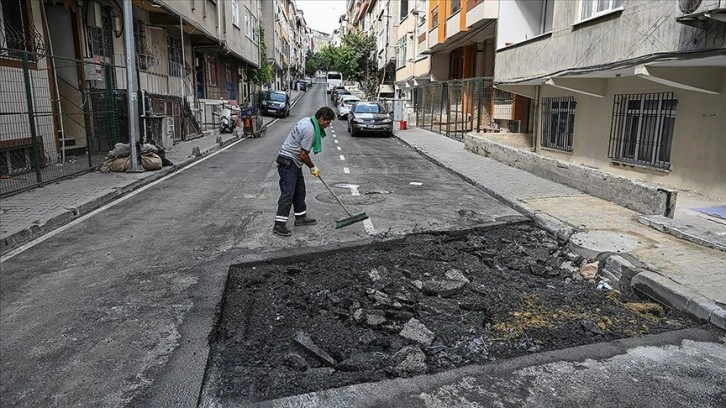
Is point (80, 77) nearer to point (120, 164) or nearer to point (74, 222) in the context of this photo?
point (120, 164)

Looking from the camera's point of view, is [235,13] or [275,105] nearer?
[235,13]

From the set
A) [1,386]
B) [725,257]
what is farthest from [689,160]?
[1,386]

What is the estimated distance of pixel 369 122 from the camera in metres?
24.0

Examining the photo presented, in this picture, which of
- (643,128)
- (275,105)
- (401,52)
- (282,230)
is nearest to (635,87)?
(643,128)

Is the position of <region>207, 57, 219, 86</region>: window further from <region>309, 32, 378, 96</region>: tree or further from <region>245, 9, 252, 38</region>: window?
<region>309, 32, 378, 96</region>: tree

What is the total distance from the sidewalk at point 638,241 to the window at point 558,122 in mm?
3730

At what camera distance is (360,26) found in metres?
79.7

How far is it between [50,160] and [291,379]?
10.9m

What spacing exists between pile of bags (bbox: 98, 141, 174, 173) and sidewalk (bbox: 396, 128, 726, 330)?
24.4 feet

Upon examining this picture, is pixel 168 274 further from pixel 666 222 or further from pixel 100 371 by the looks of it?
pixel 666 222

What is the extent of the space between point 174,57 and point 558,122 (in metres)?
16.2

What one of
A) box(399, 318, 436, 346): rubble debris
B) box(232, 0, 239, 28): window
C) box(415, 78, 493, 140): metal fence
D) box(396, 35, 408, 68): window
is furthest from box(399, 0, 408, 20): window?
box(399, 318, 436, 346): rubble debris

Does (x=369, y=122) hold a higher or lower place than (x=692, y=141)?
lower

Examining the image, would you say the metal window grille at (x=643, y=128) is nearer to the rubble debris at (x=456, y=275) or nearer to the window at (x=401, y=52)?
the rubble debris at (x=456, y=275)
